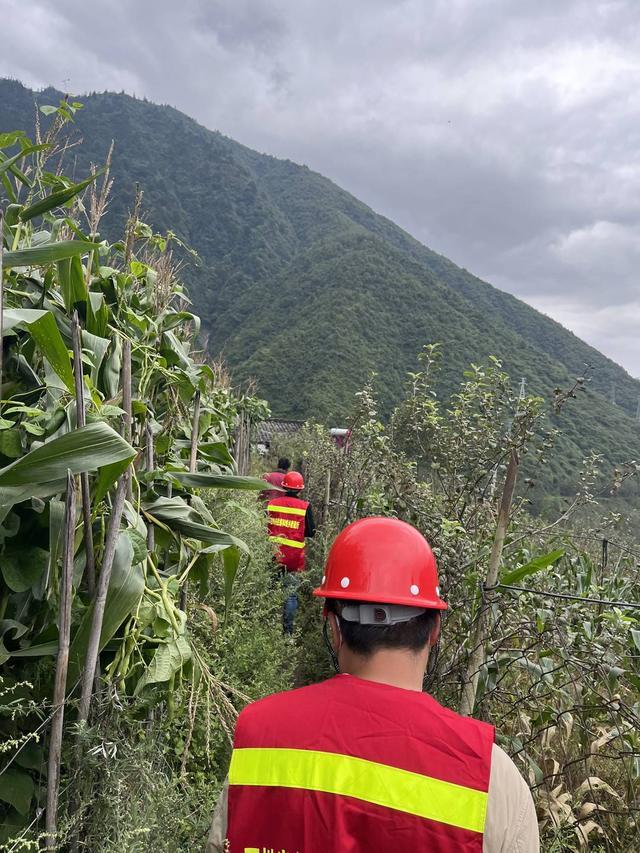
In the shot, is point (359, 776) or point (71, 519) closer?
point (359, 776)

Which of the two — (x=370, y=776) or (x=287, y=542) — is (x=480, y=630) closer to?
(x=370, y=776)

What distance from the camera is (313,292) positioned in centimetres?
4300

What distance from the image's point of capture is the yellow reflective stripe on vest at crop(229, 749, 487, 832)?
0.97 m

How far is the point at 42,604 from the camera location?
1.61 meters

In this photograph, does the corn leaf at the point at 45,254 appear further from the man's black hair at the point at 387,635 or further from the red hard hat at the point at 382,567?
the man's black hair at the point at 387,635

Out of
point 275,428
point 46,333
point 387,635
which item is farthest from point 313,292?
point 387,635

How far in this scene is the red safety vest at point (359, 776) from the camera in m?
0.97

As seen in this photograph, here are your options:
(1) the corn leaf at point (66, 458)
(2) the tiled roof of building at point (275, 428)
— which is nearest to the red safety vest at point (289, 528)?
(1) the corn leaf at point (66, 458)

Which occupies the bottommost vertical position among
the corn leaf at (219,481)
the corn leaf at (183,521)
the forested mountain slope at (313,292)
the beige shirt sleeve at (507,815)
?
the beige shirt sleeve at (507,815)

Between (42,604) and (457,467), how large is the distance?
2784mm

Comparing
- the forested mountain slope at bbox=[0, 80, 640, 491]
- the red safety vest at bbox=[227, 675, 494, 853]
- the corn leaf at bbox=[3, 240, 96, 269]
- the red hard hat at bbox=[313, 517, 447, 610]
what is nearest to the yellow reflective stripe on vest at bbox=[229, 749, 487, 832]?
the red safety vest at bbox=[227, 675, 494, 853]

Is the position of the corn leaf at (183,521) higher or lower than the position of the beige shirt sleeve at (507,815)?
higher

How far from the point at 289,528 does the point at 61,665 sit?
13.8ft

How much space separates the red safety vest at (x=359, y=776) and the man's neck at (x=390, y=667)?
2.2 inches
